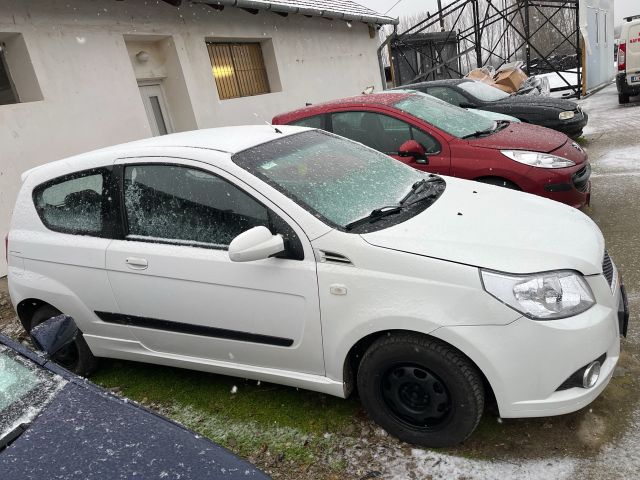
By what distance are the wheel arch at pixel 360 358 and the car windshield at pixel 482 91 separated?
6631 mm

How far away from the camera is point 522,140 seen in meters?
4.80

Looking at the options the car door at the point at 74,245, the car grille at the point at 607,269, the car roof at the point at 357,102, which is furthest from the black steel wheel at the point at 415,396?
the car roof at the point at 357,102

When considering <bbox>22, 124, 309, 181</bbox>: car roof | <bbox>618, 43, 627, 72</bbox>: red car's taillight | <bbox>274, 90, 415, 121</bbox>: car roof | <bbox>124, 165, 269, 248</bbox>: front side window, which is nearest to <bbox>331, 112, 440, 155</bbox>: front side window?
<bbox>274, 90, 415, 121</bbox>: car roof

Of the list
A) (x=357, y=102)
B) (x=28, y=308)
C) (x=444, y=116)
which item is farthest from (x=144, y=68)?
(x=28, y=308)

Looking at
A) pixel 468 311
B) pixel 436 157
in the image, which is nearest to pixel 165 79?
pixel 436 157

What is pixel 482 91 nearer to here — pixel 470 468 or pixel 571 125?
pixel 571 125

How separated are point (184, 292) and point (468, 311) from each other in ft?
5.01

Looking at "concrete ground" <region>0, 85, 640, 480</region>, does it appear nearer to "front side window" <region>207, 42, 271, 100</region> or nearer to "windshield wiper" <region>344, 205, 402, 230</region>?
"windshield wiper" <region>344, 205, 402, 230</region>

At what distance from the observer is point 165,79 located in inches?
316

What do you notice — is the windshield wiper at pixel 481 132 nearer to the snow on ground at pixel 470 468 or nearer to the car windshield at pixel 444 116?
the car windshield at pixel 444 116

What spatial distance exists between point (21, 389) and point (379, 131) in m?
4.10

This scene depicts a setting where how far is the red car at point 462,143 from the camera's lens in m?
4.52

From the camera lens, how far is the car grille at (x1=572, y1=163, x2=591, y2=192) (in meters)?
4.50

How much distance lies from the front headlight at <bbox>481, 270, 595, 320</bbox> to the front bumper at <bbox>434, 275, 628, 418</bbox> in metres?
0.04
